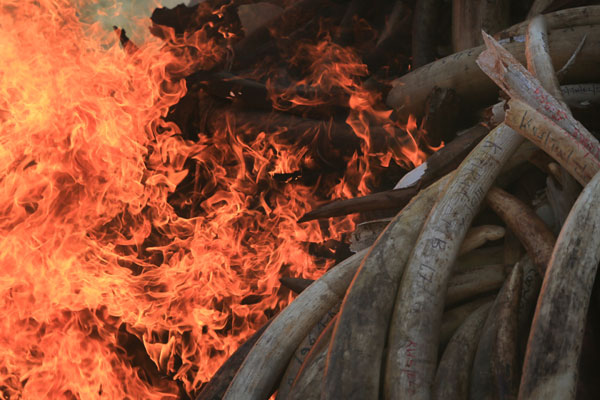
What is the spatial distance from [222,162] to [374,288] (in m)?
3.27

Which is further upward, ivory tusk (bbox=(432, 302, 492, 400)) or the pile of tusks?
the pile of tusks

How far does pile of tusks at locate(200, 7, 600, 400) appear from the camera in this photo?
1477 millimetres

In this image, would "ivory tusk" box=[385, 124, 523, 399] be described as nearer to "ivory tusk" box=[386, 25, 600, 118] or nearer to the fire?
"ivory tusk" box=[386, 25, 600, 118]

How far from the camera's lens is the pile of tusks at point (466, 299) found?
1477 mm

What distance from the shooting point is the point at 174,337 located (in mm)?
3666

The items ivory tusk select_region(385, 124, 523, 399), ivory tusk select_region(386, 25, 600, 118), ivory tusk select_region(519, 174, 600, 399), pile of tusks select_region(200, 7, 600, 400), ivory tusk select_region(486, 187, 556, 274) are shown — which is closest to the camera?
ivory tusk select_region(519, 174, 600, 399)

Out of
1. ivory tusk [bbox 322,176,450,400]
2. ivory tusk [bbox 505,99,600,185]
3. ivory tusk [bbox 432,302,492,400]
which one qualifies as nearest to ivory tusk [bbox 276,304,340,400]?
ivory tusk [bbox 322,176,450,400]

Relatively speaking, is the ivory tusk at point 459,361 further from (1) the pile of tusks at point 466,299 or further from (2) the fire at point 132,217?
(2) the fire at point 132,217

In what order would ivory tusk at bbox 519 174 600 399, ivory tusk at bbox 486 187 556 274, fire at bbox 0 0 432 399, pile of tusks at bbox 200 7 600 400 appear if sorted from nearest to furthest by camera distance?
ivory tusk at bbox 519 174 600 399 < pile of tusks at bbox 200 7 600 400 < ivory tusk at bbox 486 187 556 274 < fire at bbox 0 0 432 399

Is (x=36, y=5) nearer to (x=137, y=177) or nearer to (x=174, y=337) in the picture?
(x=137, y=177)

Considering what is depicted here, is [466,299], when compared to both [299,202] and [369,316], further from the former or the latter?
[299,202]

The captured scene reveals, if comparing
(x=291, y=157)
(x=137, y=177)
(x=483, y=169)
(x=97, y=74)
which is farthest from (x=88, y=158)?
(x=483, y=169)

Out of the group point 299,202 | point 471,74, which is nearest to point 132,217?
point 299,202

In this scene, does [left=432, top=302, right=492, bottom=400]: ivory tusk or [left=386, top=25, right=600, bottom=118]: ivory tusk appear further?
[left=386, top=25, right=600, bottom=118]: ivory tusk
